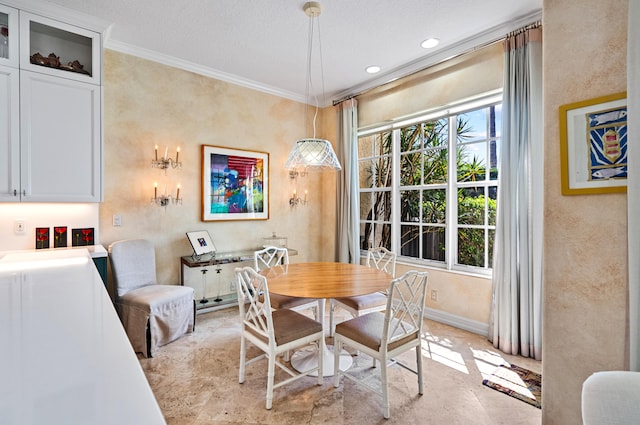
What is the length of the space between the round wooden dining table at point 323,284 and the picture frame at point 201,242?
1.16m

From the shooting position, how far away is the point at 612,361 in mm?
1476

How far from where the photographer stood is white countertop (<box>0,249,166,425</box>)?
522 millimetres

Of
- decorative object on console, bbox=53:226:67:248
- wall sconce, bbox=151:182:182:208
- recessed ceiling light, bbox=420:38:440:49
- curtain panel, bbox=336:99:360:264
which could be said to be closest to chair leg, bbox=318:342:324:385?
curtain panel, bbox=336:99:360:264

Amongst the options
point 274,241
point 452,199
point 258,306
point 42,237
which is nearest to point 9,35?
point 42,237

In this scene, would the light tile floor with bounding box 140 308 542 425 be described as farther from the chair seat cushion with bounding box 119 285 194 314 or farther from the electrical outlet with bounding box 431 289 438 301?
the electrical outlet with bounding box 431 289 438 301

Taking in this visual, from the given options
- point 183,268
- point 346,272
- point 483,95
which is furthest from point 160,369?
point 483,95

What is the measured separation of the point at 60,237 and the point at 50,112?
1120 mm

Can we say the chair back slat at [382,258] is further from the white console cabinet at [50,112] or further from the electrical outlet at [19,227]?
the electrical outlet at [19,227]

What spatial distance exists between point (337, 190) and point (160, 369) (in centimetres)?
301

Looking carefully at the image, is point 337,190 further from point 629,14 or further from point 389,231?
point 629,14

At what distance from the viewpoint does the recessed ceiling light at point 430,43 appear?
3068 mm

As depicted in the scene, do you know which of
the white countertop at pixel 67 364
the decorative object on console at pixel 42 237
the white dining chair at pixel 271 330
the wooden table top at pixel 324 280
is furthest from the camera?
the decorative object on console at pixel 42 237

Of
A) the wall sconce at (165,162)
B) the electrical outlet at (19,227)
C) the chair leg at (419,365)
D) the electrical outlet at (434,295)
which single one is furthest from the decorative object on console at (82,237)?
the electrical outlet at (434,295)

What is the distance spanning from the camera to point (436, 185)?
3615 millimetres
